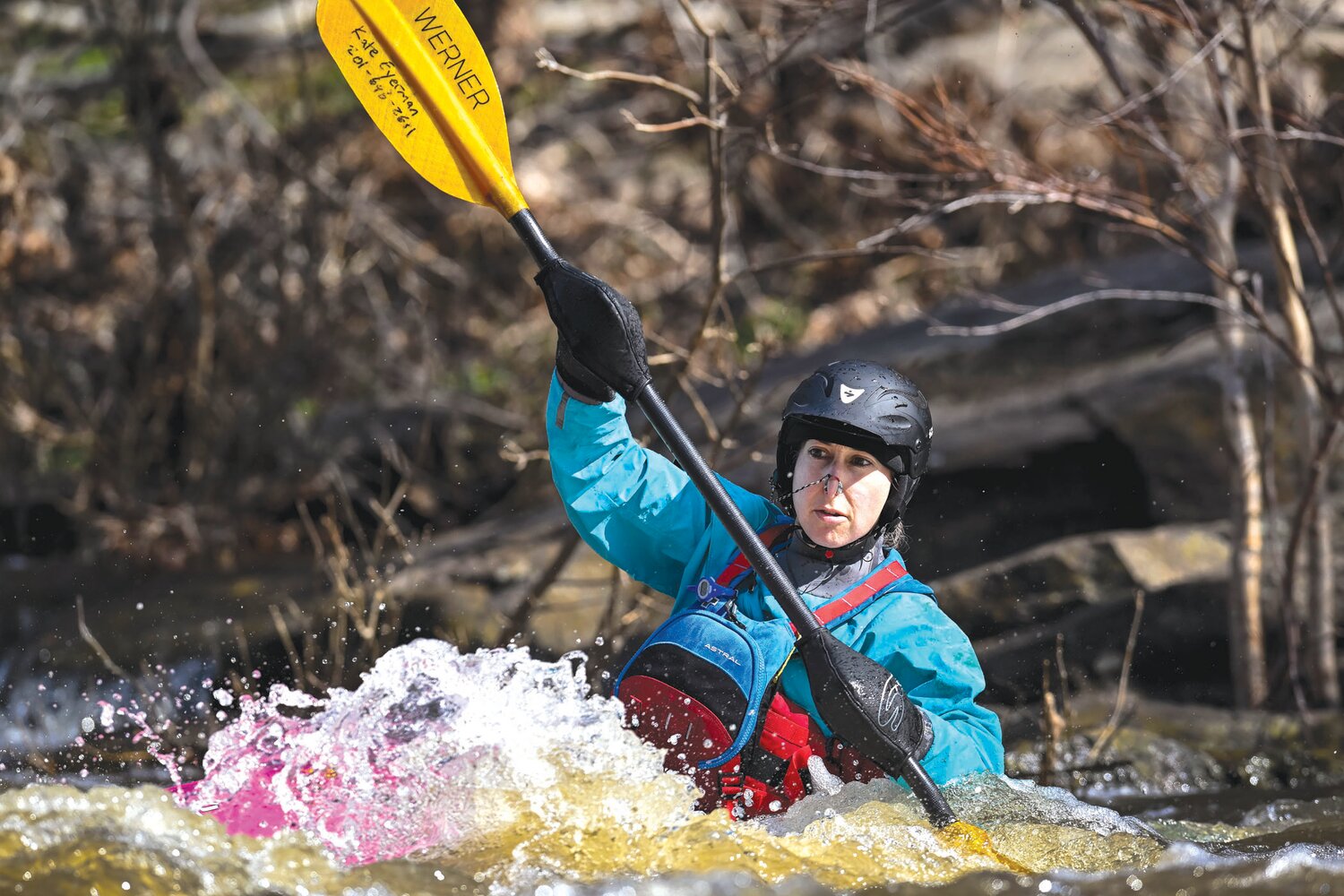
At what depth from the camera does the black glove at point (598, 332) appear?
304cm

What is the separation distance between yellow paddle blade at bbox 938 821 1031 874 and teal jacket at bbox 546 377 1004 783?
4.6 inches

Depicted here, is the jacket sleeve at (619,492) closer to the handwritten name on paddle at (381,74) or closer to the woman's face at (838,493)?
the woman's face at (838,493)

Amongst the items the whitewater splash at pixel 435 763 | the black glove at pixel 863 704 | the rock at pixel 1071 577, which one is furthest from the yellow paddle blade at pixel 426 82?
the rock at pixel 1071 577

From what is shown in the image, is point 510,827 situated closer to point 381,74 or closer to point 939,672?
point 939,672

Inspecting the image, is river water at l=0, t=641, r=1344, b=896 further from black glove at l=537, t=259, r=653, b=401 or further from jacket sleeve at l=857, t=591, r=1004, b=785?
black glove at l=537, t=259, r=653, b=401

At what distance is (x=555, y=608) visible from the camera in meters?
5.90

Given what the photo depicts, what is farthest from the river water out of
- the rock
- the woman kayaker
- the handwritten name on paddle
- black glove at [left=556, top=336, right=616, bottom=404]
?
the rock

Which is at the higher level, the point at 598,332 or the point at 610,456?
the point at 598,332

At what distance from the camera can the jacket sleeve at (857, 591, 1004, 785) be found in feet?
10.2

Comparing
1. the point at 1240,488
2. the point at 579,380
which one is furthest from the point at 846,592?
the point at 1240,488

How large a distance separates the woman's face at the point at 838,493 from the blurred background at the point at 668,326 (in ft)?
3.61

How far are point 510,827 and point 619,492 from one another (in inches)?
30.8

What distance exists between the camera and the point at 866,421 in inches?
123

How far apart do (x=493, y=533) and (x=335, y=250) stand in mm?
2305
